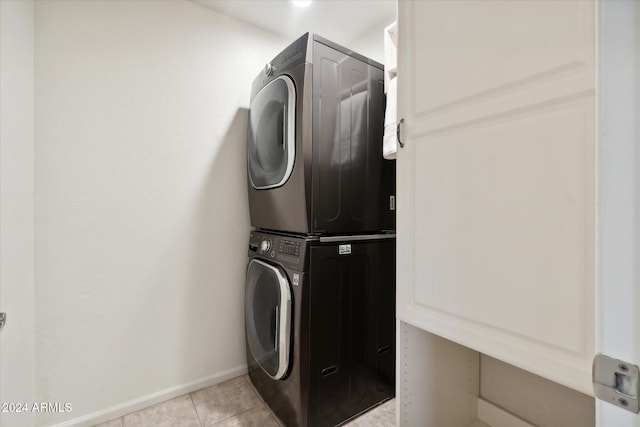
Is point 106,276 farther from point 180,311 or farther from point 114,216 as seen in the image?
point 180,311

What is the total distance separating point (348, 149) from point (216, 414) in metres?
1.62

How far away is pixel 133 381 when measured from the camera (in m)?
1.56

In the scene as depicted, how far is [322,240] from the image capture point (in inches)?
53.3

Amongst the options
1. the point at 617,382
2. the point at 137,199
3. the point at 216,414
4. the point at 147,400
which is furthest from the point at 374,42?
the point at 147,400

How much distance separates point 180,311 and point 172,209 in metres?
0.63

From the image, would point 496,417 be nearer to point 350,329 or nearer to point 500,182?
point 350,329

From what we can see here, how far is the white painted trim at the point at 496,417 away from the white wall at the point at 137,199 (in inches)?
57.0

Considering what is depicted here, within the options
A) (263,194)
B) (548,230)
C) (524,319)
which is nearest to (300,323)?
(263,194)

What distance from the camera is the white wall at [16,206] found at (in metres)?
1.02

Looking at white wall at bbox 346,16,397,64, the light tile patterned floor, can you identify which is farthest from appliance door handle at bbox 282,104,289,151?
the light tile patterned floor

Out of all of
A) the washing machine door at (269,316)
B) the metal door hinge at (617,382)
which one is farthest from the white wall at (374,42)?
the metal door hinge at (617,382)

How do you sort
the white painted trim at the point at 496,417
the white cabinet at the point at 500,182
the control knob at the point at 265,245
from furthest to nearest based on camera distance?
the control knob at the point at 265,245 < the white painted trim at the point at 496,417 < the white cabinet at the point at 500,182

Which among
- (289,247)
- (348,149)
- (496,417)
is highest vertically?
(348,149)

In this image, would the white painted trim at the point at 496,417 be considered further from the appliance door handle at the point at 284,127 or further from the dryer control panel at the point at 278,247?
the appliance door handle at the point at 284,127
